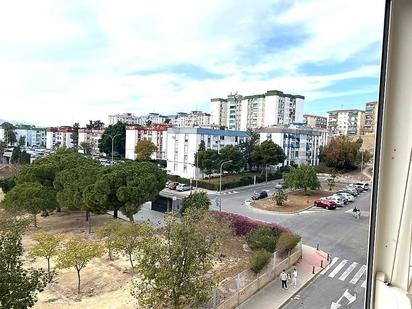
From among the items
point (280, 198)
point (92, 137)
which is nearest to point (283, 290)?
point (280, 198)

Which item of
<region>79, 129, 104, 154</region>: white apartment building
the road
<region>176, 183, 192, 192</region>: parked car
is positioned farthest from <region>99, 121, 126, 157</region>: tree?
the road

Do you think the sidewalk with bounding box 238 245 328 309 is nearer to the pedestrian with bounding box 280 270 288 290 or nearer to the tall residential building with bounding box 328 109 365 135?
the pedestrian with bounding box 280 270 288 290

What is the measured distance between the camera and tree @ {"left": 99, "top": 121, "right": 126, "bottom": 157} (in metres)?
19.9

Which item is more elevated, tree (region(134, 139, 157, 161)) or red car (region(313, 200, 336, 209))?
tree (region(134, 139, 157, 161))

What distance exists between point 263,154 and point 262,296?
10735 millimetres

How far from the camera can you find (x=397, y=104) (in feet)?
3.06

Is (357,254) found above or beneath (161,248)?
beneath

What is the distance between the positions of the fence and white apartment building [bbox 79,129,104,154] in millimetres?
19764

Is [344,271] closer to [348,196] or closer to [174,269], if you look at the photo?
[174,269]

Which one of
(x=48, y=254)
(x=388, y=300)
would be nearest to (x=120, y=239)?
(x=48, y=254)

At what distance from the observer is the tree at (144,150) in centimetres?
1734

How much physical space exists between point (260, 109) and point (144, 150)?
42.0 ft

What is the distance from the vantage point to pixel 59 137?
27.5 metres

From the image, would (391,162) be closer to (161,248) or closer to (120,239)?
(161,248)
